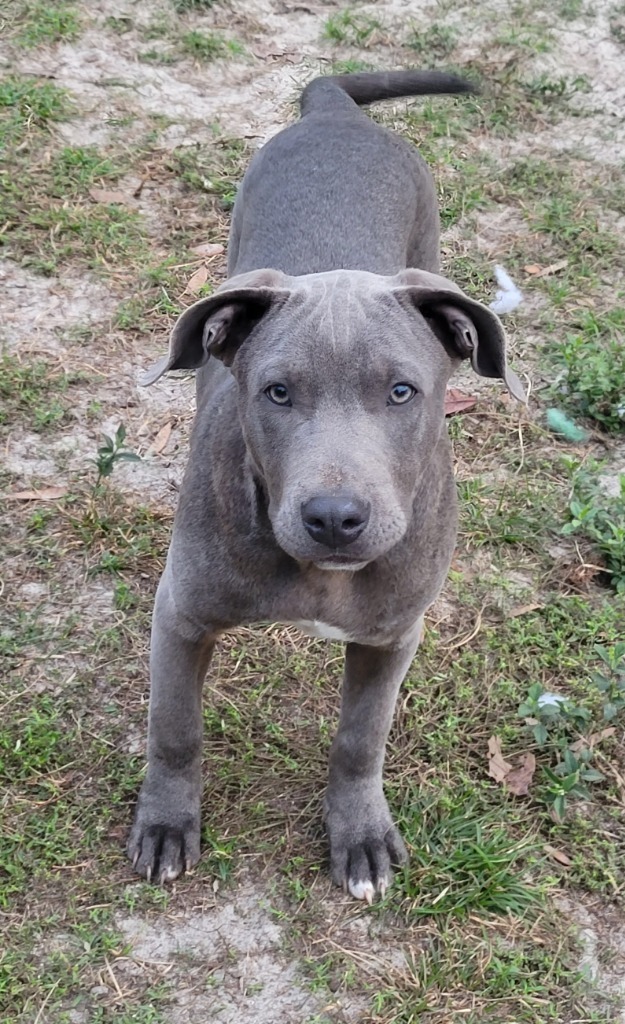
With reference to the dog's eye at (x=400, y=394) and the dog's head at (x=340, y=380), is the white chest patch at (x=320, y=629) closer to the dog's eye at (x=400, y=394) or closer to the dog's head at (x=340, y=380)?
the dog's head at (x=340, y=380)

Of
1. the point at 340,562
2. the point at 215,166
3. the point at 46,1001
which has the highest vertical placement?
the point at 340,562

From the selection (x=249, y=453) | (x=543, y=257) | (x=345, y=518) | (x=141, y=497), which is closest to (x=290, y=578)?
(x=249, y=453)

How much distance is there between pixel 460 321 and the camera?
2.88 m

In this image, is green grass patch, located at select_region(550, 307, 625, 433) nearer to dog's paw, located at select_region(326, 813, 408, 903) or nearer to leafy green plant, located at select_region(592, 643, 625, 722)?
leafy green plant, located at select_region(592, 643, 625, 722)

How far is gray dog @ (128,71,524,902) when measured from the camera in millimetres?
2725

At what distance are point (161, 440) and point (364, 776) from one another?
179 cm

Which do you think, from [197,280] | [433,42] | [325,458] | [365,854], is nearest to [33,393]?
[197,280]

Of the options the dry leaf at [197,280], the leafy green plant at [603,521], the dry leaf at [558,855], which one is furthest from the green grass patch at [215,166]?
the dry leaf at [558,855]

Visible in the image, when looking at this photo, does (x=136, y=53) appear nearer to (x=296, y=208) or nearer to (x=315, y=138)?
(x=315, y=138)

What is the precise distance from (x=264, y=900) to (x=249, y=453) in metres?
1.37

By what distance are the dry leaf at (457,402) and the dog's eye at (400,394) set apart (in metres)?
2.36

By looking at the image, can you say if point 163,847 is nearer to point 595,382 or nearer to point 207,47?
point 595,382

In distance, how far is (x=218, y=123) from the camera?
256 inches

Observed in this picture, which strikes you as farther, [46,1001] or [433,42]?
[433,42]
